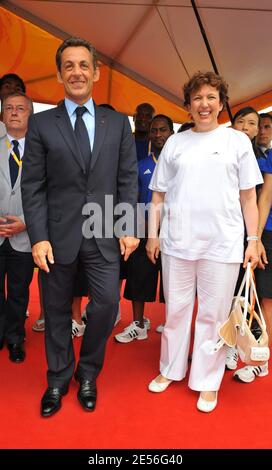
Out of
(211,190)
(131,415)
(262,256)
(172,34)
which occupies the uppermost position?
(172,34)

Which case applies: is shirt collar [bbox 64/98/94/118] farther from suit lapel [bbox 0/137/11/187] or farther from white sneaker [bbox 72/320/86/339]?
white sneaker [bbox 72/320/86/339]

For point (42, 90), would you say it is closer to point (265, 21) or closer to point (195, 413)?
point (265, 21)

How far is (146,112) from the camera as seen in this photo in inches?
148

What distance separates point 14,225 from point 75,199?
70 cm

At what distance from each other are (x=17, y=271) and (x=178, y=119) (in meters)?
4.77

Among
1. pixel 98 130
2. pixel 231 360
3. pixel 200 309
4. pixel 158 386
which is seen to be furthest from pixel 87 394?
pixel 98 130

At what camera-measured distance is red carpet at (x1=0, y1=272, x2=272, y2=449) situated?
189cm

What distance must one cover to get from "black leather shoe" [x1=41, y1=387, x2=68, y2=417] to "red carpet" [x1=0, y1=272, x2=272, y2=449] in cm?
3

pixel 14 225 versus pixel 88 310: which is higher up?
pixel 14 225

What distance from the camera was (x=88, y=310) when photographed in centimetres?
213

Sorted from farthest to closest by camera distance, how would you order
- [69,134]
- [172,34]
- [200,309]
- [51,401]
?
[172,34] → [200,309] → [51,401] → [69,134]

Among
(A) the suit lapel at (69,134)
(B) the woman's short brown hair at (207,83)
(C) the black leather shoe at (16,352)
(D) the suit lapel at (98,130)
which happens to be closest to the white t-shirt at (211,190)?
(B) the woman's short brown hair at (207,83)

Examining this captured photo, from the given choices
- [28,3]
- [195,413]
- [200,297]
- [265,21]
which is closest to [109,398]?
[195,413]

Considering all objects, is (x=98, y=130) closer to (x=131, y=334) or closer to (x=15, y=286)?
(x=15, y=286)
